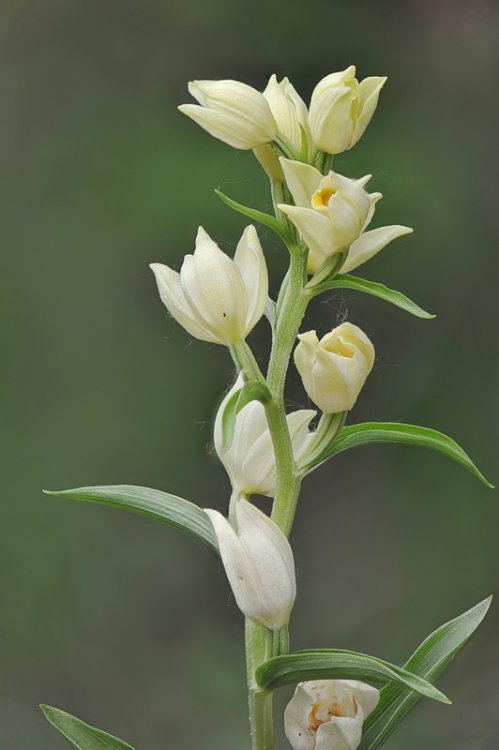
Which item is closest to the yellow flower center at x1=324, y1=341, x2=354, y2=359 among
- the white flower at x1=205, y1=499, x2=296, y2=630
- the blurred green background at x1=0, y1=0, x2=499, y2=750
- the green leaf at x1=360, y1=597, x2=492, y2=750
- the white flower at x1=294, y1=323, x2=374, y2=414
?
the white flower at x1=294, y1=323, x2=374, y2=414

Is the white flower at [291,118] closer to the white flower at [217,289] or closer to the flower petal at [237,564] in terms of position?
the white flower at [217,289]

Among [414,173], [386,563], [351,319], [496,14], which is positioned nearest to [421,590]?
[386,563]

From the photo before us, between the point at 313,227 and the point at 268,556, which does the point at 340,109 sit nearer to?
the point at 313,227

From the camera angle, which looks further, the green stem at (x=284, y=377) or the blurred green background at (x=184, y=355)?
the blurred green background at (x=184, y=355)

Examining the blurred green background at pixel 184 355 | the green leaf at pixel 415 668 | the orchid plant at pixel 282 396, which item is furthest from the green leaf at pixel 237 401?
the blurred green background at pixel 184 355

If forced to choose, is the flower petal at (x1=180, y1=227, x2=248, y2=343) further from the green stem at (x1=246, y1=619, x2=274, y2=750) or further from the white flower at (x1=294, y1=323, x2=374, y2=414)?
the green stem at (x1=246, y1=619, x2=274, y2=750)

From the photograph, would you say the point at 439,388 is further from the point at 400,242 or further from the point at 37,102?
the point at 37,102
